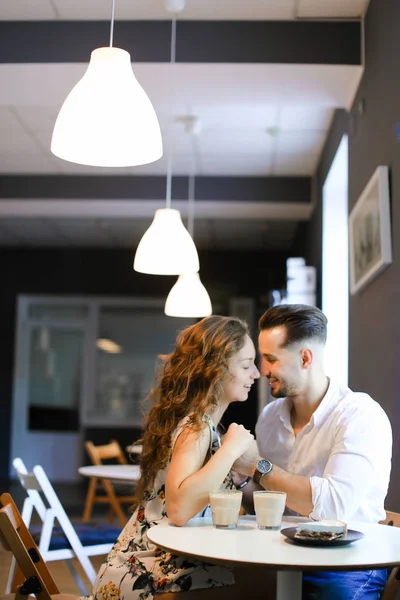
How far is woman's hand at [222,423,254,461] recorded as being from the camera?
2182mm

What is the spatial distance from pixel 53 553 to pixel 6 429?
7353 mm

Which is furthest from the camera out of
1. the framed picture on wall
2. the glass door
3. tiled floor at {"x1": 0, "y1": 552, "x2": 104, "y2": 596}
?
the glass door

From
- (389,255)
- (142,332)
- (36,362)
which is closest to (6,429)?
(36,362)

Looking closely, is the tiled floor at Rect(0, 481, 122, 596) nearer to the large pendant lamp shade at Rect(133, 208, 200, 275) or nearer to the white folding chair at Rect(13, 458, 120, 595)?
the white folding chair at Rect(13, 458, 120, 595)

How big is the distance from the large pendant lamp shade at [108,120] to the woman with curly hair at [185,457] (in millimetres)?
608

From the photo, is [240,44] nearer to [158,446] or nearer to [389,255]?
[389,255]

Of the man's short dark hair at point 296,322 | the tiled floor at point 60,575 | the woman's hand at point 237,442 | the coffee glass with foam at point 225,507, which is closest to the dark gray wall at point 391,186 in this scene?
the man's short dark hair at point 296,322

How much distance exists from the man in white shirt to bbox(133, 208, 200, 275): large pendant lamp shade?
1.37m

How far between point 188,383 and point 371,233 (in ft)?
5.78

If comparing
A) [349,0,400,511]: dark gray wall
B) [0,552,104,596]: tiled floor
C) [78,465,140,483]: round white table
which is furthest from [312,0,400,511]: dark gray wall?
[0,552,104,596]: tiled floor

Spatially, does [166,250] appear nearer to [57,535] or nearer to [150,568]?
[57,535]

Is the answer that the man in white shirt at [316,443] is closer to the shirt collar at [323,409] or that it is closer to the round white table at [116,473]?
the shirt collar at [323,409]

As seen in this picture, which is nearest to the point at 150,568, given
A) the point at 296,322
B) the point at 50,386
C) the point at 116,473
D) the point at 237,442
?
the point at 237,442

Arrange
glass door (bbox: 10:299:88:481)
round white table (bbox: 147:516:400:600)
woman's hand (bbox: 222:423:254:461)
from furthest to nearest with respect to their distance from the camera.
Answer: glass door (bbox: 10:299:88:481) < woman's hand (bbox: 222:423:254:461) < round white table (bbox: 147:516:400:600)
